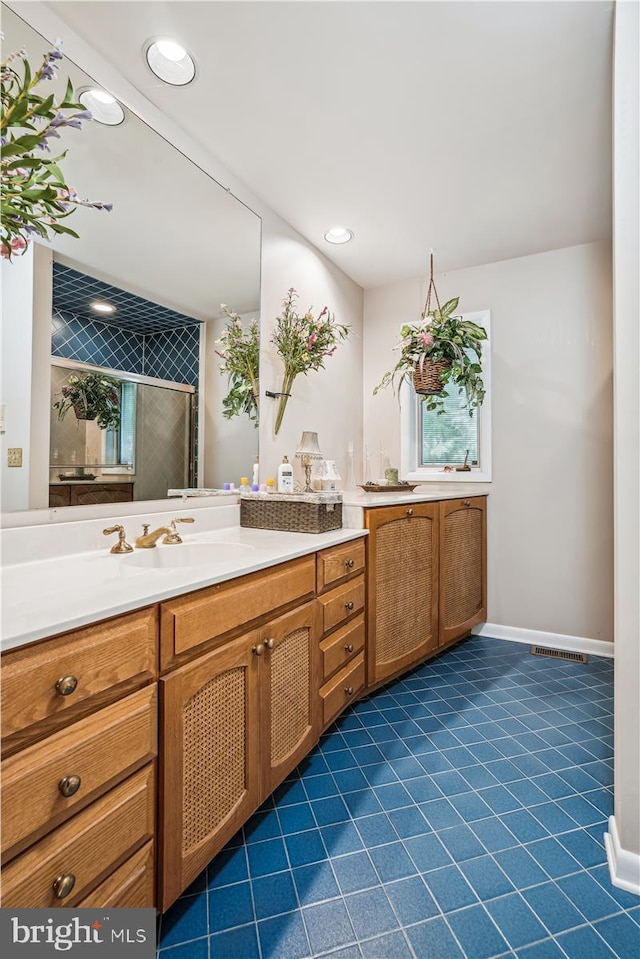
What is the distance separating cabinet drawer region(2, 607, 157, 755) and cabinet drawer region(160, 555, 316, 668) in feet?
0.16

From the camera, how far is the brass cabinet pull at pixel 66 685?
31.6 inches

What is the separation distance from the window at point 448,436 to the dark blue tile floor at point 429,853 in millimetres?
1533

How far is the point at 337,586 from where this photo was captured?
5.99ft

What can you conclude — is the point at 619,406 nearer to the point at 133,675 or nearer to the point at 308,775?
the point at 133,675

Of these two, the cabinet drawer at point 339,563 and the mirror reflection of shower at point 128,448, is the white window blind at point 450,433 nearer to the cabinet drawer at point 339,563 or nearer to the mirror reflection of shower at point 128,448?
the cabinet drawer at point 339,563

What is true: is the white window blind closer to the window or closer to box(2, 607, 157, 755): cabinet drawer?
the window

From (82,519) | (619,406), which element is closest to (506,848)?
(619,406)

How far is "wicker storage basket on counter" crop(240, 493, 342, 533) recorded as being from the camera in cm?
187

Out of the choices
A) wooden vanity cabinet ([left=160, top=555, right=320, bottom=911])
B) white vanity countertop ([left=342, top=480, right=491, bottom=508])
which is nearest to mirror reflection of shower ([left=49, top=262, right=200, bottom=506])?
wooden vanity cabinet ([left=160, top=555, right=320, bottom=911])

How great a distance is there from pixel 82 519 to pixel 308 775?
119cm

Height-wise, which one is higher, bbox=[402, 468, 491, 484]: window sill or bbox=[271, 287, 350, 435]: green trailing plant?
bbox=[271, 287, 350, 435]: green trailing plant

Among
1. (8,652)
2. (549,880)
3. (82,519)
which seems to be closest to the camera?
(8,652)
